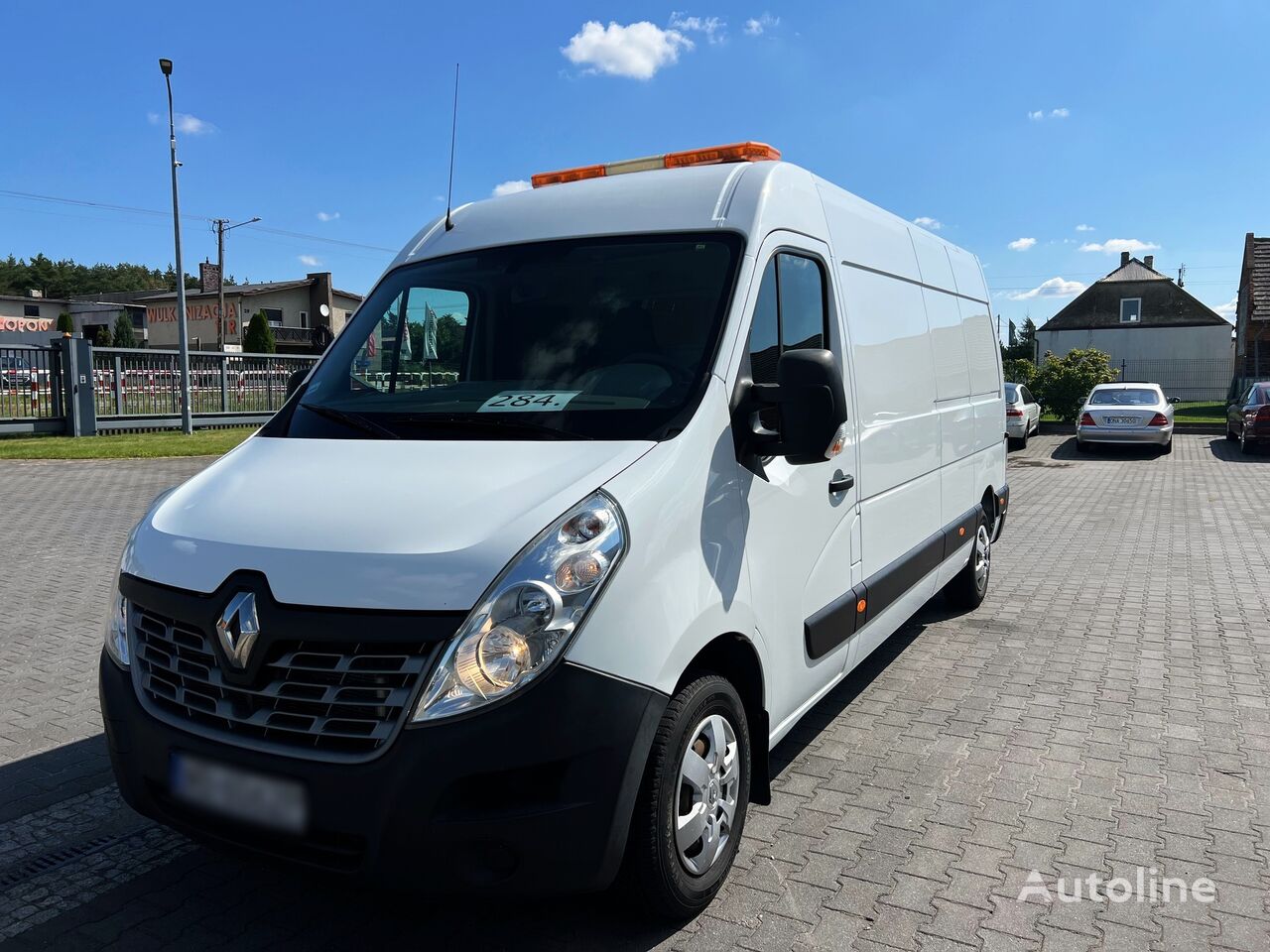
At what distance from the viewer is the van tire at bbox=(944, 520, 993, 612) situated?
22.5 feet

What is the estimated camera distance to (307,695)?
8.19 ft

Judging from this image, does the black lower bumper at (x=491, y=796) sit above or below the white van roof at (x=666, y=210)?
below

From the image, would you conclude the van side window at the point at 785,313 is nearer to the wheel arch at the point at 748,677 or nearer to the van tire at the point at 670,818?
the wheel arch at the point at 748,677

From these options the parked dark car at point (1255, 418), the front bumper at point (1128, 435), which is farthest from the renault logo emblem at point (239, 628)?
the parked dark car at point (1255, 418)

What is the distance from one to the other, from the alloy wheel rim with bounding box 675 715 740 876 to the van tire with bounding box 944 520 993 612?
13.2 ft

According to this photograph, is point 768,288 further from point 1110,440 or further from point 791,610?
point 1110,440

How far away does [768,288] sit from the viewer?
139 inches

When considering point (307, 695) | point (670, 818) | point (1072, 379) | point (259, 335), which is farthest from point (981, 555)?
point (259, 335)

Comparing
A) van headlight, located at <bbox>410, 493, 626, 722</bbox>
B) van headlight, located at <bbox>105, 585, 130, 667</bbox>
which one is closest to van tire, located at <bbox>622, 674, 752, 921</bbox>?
van headlight, located at <bbox>410, 493, 626, 722</bbox>

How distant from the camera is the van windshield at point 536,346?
3172 millimetres

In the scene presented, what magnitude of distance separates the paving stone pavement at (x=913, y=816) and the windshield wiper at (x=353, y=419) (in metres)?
1.41

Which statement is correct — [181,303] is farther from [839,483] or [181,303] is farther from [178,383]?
[839,483]

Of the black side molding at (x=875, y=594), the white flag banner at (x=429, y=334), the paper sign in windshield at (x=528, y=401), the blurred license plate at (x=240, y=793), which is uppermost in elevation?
the white flag banner at (x=429, y=334)
